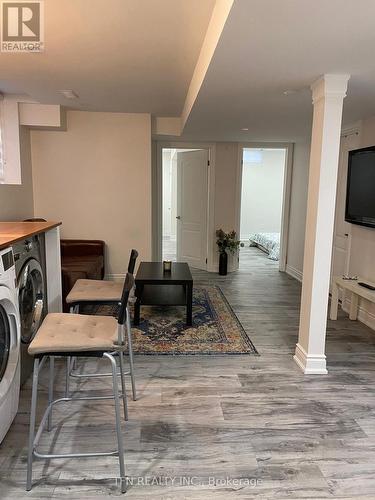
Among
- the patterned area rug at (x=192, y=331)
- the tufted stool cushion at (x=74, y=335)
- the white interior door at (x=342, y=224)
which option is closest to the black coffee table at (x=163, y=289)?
the patterned area rug at (x=192, y=331)

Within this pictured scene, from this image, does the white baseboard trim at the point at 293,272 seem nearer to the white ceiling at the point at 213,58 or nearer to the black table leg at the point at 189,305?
the white ceiling at the point at 213,58

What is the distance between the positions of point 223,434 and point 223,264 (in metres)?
4.06

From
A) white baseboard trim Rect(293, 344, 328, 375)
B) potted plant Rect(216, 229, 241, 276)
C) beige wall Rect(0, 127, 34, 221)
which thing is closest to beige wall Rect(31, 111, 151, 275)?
beige wall Rect(0, 127, 34, 221)

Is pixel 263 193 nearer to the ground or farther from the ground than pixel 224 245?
farther from the ground

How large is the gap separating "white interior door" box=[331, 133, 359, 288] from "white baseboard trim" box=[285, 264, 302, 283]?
112cm

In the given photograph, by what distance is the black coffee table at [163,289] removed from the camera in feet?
11.7

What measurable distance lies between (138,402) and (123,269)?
9.80 ft

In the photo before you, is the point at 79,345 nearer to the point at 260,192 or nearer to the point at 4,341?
the point at 4,341

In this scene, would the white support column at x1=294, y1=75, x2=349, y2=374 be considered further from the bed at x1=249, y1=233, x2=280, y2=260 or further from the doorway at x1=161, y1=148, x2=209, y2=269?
the bed at x1=249, y1=233, x2=280, y2=260

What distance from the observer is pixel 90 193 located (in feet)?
16.3

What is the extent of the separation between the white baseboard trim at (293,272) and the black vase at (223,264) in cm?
111

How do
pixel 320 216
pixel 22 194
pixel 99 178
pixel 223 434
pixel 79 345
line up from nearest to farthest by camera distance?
pixel 79 345 → pixel 223 434 → pixel 320 216 → pixel 22 194 → pixel 99 178

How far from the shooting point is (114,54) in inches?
106

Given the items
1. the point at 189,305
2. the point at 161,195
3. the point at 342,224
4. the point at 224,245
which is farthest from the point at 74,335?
the point at 224,245
